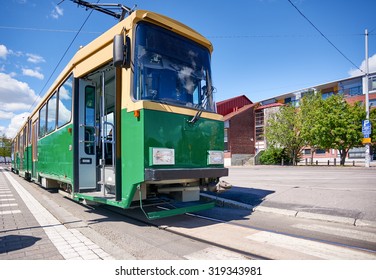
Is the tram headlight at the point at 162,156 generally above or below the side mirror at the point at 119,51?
below

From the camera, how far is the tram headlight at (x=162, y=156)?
4543 mm

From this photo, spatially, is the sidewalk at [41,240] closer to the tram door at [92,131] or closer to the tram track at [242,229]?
the tram door at [92,131]

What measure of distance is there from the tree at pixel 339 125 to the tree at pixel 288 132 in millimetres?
3878

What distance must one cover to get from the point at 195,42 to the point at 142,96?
6.18ft

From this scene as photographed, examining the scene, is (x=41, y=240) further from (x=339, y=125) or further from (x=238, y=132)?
(x=238, y=132)

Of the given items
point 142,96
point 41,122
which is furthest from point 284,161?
point 142,96

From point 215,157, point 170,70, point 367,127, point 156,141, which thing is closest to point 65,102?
point 170,70

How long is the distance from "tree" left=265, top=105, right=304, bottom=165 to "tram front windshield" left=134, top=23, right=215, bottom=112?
31480mm

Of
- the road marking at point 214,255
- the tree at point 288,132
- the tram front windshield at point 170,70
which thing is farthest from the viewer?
the tree at point 288,132

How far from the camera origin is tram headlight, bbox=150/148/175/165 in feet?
14.9

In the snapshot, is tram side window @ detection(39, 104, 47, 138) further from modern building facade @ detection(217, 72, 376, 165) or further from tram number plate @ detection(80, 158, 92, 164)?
modern building facade @ detection(217, 72, 376, 165)

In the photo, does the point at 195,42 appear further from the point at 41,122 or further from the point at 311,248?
the point at 41,122

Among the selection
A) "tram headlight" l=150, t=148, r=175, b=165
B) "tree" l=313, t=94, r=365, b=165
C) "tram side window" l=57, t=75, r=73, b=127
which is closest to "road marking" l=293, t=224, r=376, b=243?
"tram headlight" l=150, t=148, r=175, b=165

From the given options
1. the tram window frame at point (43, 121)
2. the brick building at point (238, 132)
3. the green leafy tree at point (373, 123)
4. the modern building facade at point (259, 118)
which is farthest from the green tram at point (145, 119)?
the brick building at point (238, 132)
